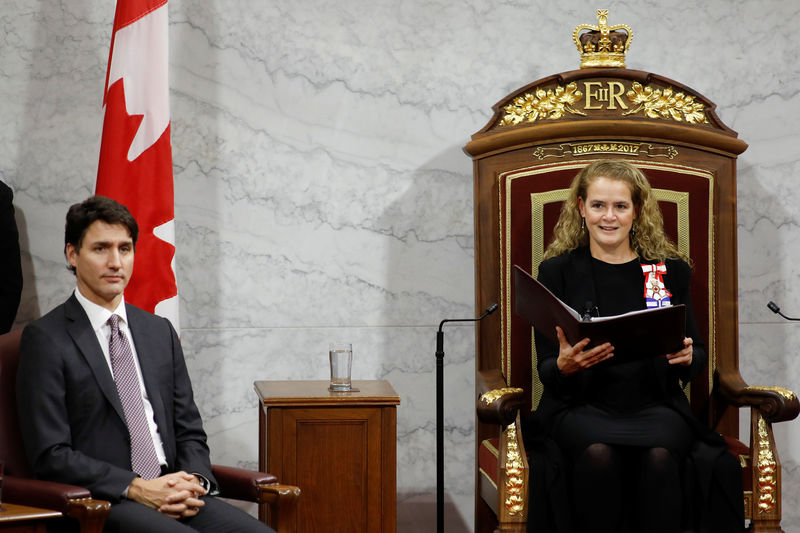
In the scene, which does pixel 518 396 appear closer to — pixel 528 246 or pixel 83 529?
pixel 528 246

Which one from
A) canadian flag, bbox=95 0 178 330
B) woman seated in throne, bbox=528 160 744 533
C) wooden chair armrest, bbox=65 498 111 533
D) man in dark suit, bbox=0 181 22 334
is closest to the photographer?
wooden chair armrest, bbox=65 498 111 533

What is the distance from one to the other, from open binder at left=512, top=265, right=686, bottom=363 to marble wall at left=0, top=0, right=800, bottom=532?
1296 mm

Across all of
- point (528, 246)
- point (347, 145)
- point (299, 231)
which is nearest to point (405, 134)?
point (347, 145)

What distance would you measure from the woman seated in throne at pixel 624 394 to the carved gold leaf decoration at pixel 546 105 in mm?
346

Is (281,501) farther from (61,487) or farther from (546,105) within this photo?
(546,105)

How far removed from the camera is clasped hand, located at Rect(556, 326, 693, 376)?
3.29m

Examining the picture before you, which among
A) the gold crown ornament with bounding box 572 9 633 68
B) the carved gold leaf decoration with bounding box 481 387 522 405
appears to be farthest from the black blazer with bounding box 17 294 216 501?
the gold crown ornament with bounding box 572 9 633 68

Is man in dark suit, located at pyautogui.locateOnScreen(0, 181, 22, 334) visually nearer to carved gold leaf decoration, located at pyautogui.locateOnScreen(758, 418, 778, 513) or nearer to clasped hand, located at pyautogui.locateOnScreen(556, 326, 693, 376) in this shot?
clasped hand, located at pyautogui.locateOnScreen(556, 326, 693, 376)

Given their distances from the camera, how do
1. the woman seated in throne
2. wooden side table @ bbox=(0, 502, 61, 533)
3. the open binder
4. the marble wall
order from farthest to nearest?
the marble wall
the woman seated in throne
the open binder
wooden side table @ bbox=(0, 502, 61, 533)

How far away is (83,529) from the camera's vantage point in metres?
2.55

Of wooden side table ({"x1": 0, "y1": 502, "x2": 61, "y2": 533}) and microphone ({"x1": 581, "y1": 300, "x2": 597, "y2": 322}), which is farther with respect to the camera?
microphone ({"x1": 581, "y1": 300, "x2": 597, "y2": 322})

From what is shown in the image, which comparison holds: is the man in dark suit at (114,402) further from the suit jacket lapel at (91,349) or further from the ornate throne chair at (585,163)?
the ornate throne chair at (585,163)

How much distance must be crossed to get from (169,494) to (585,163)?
2.09 metres

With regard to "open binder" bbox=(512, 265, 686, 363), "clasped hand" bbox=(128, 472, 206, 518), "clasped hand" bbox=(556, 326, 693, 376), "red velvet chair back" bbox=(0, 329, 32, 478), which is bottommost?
A: "clasped hand" bbox=(128, 472, 206, 518)
